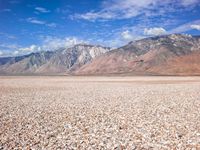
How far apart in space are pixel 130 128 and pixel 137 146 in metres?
3.35

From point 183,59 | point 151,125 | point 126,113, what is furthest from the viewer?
point 183,59

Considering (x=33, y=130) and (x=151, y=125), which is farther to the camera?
(x=151, y=125)

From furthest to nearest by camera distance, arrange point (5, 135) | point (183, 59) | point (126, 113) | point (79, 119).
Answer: point (183, 59) < point (126, 113) < point (79, 119) < point (5, 135)

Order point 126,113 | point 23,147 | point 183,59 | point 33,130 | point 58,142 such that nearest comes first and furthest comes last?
point 23,147 → point 58,142 → point 33,130 → point 126,113 → point 183,59

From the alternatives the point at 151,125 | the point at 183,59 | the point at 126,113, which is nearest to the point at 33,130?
the point at 151,125

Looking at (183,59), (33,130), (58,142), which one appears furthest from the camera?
(183,59)

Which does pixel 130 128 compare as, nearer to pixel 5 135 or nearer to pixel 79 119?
pixel 79 119

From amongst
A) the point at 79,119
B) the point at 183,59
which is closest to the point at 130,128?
the point at 79,119

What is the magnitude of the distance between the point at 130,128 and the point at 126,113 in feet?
16.4

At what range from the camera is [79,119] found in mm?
16969

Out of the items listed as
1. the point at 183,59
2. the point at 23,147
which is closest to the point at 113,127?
the point at 23,147

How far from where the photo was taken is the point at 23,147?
10.7m

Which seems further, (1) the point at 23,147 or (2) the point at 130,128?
(2) the point at 130,128

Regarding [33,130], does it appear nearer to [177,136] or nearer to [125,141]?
[125,141]
